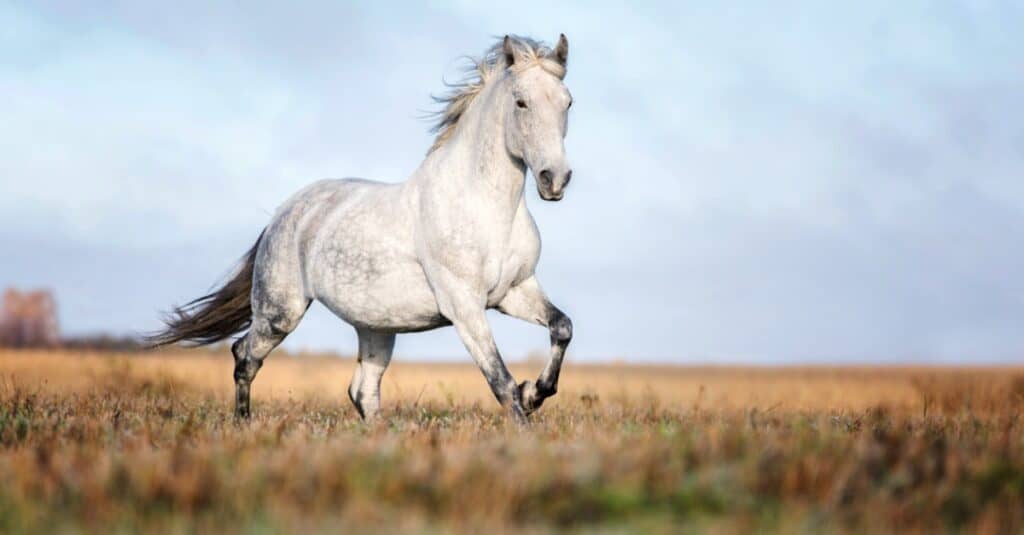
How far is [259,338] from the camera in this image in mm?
9609

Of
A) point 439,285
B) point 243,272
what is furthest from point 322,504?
point 243,272

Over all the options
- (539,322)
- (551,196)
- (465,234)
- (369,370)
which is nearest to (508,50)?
(551,196)

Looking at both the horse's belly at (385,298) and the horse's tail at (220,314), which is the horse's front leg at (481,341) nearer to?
the horse's belly at (385,298)

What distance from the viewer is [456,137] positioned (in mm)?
8266

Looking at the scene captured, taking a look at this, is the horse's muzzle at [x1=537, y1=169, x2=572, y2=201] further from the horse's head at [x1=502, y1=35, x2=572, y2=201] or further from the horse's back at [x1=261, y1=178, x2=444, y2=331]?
the horse's back at [x1=261, y1=178, x2=444, y2=331]

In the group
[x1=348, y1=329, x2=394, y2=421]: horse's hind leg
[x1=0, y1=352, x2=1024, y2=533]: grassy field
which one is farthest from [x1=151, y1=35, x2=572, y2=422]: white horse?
[x1=0, y1=352, x2=1024, y2=533]: grassy field

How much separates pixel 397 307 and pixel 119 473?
3.90m

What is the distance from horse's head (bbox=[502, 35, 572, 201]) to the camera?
715 cm

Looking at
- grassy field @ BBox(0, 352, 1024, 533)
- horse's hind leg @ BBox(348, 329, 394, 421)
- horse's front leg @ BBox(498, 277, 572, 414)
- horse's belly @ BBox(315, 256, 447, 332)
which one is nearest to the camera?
grassy field @ BBox(0, 352, 1024, 533)

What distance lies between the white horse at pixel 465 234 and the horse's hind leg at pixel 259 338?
0.06 ft

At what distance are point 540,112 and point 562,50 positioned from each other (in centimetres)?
64

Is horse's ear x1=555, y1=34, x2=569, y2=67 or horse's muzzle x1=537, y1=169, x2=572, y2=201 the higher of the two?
horse's ear x1=555, y1=34, x2=569, y2=67

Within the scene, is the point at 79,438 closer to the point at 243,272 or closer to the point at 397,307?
the point at 397,307

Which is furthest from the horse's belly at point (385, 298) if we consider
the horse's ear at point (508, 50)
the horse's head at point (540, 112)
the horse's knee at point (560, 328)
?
the horse's ear at point (508, 50)
